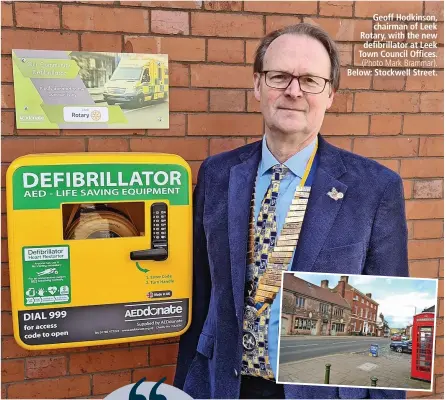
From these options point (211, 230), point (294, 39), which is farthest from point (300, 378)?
point (294, 39)

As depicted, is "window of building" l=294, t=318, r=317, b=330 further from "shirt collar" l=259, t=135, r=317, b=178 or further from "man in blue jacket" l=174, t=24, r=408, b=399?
"shirt collar" l=259, t=135, r=317, b=178

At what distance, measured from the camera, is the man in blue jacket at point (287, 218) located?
1.70 m

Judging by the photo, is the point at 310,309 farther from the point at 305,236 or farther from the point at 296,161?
the point at 296,161

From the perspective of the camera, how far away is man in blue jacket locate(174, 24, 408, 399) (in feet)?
5.56

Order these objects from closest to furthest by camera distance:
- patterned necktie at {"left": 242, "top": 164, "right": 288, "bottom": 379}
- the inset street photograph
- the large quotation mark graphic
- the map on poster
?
the inset street photograph → patterned necktie at {"left": 242, "top": 164, "right": 288, "bottom": 379} → the map on poster → the large quotation mark graphic

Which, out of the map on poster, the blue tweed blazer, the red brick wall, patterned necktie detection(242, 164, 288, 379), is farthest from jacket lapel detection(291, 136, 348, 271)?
the map on poster

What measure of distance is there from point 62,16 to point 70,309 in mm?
1116

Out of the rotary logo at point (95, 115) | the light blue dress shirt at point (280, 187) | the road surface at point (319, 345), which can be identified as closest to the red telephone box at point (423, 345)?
the road surface at point (319, 345)

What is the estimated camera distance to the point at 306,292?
1672mm

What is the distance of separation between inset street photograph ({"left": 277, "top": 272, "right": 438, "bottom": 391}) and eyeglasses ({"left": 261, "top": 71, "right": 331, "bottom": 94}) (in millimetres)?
625

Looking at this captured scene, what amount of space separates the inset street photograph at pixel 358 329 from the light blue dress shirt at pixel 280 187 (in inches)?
1.8

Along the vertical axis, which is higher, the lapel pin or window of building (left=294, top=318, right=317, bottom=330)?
the lapel pin

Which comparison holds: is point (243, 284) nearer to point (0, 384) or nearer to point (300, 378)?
point (300, 378)

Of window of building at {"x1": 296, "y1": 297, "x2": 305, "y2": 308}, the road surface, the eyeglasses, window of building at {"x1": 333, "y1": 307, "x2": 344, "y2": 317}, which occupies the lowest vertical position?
the road surface
